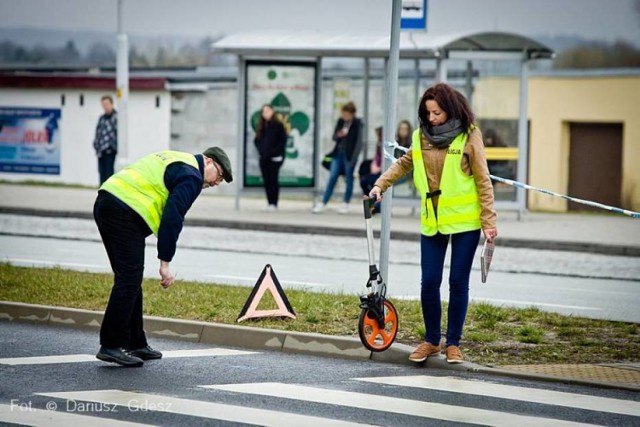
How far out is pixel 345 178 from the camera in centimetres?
2494

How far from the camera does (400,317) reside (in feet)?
35.1

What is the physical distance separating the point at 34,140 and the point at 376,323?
30681mm

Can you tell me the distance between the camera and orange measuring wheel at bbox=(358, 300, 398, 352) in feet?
30.1

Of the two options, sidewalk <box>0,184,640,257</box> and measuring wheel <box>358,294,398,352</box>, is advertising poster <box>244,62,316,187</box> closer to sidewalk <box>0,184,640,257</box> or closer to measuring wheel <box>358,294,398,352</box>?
sidewalk <box>0,184,640,257</box>

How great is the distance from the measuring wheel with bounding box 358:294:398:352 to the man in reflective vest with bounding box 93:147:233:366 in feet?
4.26

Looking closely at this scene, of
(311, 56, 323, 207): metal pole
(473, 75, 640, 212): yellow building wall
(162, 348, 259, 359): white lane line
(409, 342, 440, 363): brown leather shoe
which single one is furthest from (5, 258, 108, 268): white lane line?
(473, 75, 640, 212): yellow building wall

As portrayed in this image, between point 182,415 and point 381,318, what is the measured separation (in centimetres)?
233

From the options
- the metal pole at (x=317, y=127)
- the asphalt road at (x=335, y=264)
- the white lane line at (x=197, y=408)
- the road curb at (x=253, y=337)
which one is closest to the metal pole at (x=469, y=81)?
the metal pole at (x=317, y=127)

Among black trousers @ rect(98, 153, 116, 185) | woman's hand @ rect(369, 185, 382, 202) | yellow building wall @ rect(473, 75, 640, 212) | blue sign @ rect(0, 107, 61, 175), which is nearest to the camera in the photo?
woman's hand @ rect(369, 185, 382, 202)

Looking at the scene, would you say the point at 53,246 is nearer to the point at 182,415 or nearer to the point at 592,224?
the point at 592,224

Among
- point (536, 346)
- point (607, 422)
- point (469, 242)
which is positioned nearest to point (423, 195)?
point (469, 242)

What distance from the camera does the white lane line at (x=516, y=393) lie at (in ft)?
25.6

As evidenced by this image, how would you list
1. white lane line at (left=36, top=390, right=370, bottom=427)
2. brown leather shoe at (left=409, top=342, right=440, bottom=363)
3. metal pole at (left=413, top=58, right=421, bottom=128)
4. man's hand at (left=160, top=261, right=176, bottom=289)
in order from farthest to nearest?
metal pole at (left=413, top=58, right=421, bottom=128), brown leather shoe at (left=409, top=342, right=440, bottom=363), man's hand at (left=160, top=261, right=176, bottom=289), white lane line at (left=36, top=390, right=370, bottom=427)

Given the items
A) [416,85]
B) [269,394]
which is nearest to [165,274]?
[269,394]
